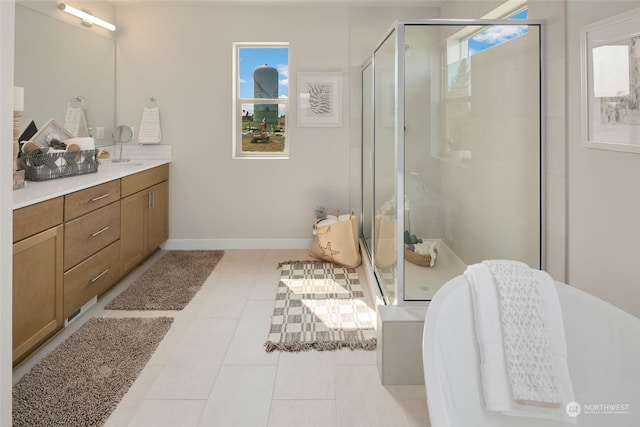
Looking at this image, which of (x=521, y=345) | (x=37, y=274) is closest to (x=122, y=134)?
(x=37, y=274)

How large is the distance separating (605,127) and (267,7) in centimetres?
369

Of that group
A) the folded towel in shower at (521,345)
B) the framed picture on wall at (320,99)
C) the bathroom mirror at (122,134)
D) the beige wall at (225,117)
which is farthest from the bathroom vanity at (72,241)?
the folded towel in shower at (521,345)

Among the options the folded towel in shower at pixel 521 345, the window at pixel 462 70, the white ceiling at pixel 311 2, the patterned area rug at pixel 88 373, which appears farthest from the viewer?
the white ceiling at pixel 311 2

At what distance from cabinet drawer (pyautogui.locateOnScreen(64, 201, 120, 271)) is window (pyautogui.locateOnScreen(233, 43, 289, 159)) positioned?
1.71 m

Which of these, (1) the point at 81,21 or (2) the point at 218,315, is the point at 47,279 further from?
(1) the point at 81,21

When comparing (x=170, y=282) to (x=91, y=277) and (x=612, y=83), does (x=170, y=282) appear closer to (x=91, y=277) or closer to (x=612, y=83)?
(x=91, y=277)

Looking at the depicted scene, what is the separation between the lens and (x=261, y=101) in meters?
5.04

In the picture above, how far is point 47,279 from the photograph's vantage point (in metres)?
2.63

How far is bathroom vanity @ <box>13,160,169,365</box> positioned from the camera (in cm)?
241

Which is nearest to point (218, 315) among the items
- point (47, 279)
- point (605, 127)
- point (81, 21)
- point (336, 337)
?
point (336, 337)

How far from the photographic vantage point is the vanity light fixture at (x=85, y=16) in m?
3.86

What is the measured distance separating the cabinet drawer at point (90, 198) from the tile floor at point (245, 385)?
28.5 inches

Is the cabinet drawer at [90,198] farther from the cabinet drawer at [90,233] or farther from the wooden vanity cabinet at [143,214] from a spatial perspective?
the wooden vanity cabinet at [143,214]

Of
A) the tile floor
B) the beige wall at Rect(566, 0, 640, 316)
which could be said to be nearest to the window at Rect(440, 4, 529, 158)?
the beige wall at Rect(566, 0, 640, 316)
